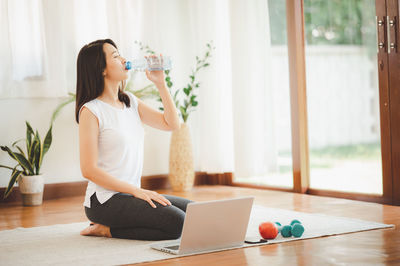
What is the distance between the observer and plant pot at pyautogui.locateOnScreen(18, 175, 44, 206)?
4059 millimetres

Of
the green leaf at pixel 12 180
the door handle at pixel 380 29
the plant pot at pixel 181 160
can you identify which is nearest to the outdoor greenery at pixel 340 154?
the door handle at pixel 380 29

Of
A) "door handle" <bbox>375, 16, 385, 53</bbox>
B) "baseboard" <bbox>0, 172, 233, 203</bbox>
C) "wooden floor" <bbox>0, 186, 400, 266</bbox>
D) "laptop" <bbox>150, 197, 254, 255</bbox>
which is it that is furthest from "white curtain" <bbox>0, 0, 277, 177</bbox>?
"laptop" <bbox>150, 197, 254, 255</bbox>

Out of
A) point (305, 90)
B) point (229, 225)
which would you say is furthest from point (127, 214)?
point (305, 90)

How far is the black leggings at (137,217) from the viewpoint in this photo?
2455mm

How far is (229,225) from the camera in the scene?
7.38 ft

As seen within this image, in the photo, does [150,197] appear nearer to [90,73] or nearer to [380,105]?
[90,73]

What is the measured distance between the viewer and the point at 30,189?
13.3 feet

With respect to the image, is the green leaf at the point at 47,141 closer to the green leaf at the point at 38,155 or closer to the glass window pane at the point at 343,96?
the green leaf at the point at 38,155

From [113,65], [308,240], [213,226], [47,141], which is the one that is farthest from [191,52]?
[213,226]

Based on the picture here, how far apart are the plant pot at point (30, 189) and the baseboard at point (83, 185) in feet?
0.72

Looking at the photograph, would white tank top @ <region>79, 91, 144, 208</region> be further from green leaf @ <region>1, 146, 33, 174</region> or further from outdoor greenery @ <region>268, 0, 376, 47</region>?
outdoor greenery @ <region>268, 0, 376, 47</region>

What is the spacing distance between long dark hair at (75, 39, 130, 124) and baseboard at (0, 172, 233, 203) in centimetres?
187

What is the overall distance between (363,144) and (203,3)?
171 centimetres

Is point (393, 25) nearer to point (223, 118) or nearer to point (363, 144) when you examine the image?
point (363, 144)
